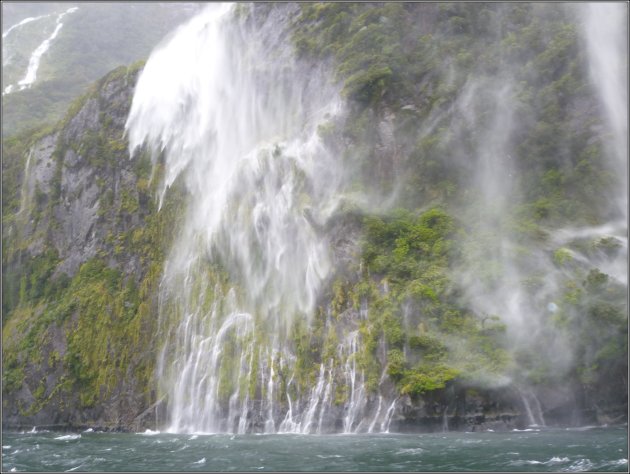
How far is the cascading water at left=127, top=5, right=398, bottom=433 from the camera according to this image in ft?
72.5

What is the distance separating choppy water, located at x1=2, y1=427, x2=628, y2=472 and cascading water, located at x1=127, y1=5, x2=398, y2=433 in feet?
7.39

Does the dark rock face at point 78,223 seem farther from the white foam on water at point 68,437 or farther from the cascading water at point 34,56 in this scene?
the cascading water at point 34,56

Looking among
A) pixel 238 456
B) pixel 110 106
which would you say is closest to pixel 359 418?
pixel 238 456

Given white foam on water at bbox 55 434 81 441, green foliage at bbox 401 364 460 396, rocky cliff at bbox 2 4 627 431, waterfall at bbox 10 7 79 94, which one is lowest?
white foam on water at bbox 55 434 81 441

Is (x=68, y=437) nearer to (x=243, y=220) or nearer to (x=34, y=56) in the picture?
Answer: (x=243, y=220)

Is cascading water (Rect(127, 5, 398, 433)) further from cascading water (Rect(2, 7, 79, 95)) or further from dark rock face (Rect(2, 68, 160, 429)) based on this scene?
cascading water (Rect(2, 7, 79, 95))

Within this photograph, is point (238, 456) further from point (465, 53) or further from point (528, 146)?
point (465, 53)

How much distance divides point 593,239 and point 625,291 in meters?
2.49

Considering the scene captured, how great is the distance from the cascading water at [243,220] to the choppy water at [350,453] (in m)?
2.25

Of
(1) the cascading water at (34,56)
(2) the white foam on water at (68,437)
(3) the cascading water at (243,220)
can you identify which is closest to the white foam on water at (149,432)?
(3) the cascading water at (243,220)

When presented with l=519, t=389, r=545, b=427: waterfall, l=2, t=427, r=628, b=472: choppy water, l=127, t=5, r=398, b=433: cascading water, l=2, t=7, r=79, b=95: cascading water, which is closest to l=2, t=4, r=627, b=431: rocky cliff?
l=519, t=389, r=545, b=427: waterfall

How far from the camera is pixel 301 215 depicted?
24.9 m

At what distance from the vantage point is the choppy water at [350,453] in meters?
13.3

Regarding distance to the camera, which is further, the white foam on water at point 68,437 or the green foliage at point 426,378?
the white foam on water at point 68,437
